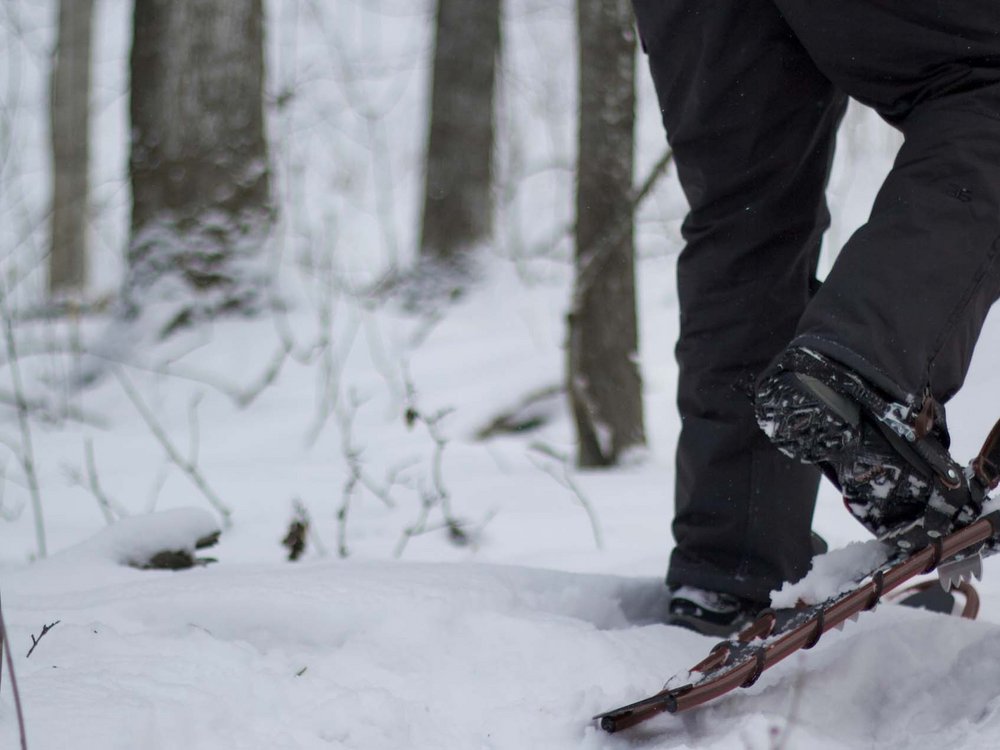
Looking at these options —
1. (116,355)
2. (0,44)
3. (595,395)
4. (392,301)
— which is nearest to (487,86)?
(392,301)

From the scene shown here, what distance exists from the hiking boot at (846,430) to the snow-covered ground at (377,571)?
26 cm

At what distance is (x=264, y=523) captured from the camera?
2.32m

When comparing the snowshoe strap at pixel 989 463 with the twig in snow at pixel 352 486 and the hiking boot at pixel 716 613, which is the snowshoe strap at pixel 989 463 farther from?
the twig in snow at pixel 352 486

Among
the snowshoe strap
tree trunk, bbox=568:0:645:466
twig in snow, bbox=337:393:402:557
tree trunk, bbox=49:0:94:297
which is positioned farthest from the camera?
tree trunk, bbox=49:0:94:297

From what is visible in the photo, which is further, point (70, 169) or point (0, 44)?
point (0, 44)

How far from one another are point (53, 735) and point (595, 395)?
7.42 feet

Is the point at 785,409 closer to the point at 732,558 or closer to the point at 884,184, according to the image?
the point at 884,184

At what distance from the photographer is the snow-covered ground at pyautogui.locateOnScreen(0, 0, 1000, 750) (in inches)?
41.3

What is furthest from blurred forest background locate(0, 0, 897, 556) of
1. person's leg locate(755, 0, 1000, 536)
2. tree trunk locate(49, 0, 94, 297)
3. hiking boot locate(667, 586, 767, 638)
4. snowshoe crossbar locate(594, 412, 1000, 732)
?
tree trunk locate(49, 0, 94, 297)

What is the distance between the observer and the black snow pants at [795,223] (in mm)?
1052

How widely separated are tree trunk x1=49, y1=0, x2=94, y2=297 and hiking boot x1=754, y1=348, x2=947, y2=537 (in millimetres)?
9370

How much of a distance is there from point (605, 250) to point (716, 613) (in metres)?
1.72

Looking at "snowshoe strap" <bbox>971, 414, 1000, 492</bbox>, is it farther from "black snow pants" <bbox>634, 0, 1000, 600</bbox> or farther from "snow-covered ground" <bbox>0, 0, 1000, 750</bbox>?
"snow-covered ground" <bbox>0, 0, 1000, 750</bbox>

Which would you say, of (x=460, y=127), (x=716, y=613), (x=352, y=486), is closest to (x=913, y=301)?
(x=716, y=613)
